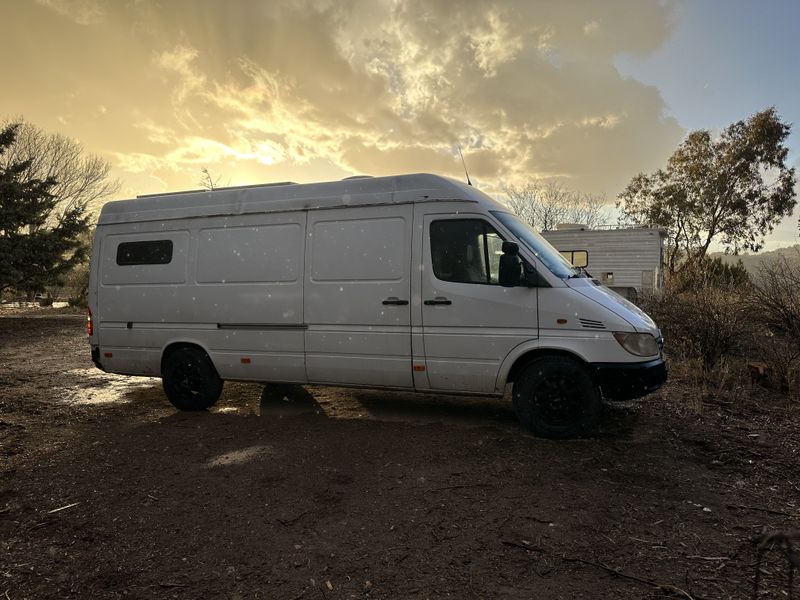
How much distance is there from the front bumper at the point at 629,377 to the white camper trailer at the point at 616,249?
47.5 ft

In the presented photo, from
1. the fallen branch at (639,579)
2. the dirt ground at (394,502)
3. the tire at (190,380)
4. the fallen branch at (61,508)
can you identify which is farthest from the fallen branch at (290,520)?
the tire at (190,380)

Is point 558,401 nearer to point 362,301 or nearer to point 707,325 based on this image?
point 362,301

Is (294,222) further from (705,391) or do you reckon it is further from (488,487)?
(705,391)

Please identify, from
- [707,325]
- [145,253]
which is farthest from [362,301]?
[707,325]

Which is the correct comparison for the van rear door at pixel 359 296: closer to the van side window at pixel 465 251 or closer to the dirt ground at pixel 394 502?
the van side window at pixel 465 251

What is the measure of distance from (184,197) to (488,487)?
4.90 m

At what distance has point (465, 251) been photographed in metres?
5.10

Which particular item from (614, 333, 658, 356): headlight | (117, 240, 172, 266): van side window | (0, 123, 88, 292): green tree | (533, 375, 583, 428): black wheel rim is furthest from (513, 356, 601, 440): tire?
(0, 123, 88, 292): green tree

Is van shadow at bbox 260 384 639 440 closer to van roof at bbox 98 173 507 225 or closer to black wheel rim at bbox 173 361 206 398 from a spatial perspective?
black wheel rim at bbox 173 361 206 398

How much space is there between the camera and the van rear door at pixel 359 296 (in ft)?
17.4

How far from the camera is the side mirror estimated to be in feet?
15.6

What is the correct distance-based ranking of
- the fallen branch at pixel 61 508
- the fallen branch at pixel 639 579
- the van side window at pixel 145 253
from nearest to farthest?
the fallen branch at pixel 639 579
the fallen branch at pixel 61 508
the van side window at pixel 145 253

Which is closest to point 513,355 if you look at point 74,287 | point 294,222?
point 294,222

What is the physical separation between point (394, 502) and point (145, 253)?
15.2ft
